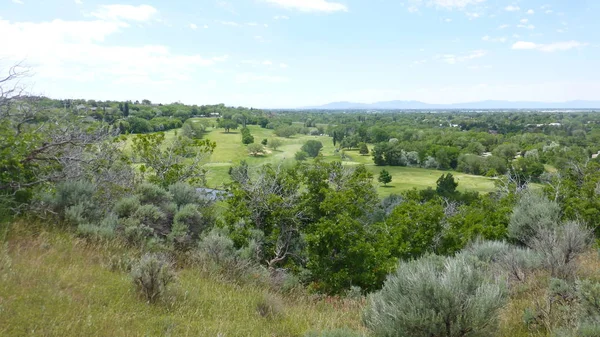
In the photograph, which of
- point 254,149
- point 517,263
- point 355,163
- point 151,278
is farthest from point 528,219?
point 254,149

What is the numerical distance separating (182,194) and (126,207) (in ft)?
6.61

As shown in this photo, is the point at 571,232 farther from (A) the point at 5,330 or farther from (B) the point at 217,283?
(A) the point at 5,330

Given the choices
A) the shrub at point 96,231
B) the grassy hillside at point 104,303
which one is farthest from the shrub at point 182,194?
the grassy hillside at point 104,303

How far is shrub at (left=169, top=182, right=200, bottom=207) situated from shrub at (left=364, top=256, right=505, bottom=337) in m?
7.32

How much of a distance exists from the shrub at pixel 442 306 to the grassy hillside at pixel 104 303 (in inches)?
54.5

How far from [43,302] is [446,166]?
94588 millimetres

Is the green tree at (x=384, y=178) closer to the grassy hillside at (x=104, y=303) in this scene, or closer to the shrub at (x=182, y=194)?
the shrub at (x=182, y=194)

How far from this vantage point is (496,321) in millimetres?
3500

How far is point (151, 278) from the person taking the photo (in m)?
4.75

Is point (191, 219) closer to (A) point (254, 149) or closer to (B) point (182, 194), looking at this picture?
(B) point (182, 194)

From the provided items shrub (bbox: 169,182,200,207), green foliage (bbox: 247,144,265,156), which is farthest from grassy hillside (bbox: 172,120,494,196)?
shrub (bbox: 169,182,200,207)

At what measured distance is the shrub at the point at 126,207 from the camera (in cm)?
801

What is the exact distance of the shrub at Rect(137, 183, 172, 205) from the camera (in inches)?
355

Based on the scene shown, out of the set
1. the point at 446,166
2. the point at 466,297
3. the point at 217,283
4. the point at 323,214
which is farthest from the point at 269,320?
the point at 446,166
